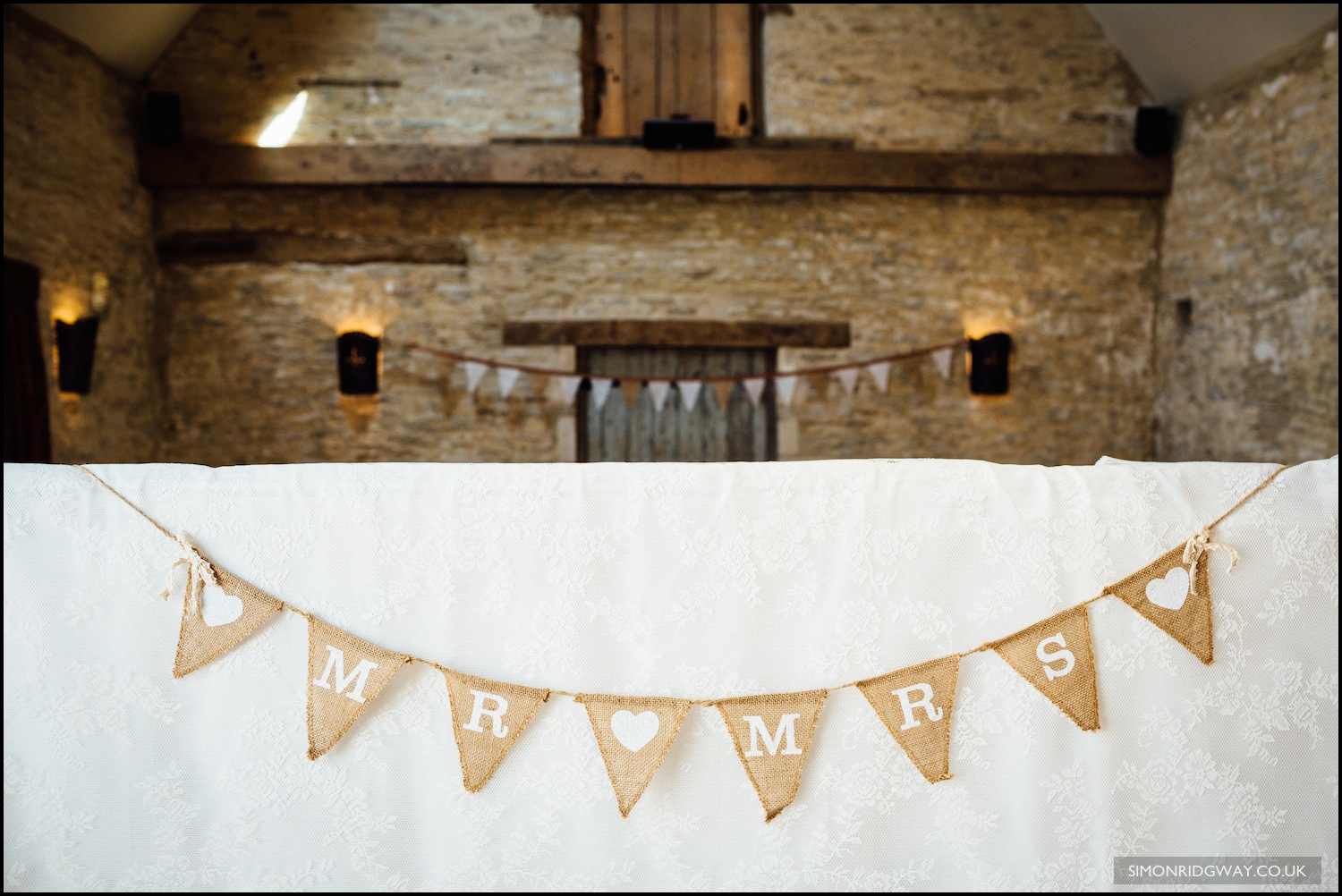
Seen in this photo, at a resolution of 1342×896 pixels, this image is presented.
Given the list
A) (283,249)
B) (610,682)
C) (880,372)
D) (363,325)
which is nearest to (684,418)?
(880,372)

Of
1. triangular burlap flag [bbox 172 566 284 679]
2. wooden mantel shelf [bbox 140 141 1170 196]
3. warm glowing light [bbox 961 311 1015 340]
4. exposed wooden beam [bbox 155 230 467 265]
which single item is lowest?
triangular burlap flag [bbox 172 566 284 679]

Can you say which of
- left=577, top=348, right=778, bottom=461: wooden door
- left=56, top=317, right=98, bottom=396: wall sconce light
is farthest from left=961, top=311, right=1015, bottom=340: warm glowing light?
left=56, top=317, right=98, bottom=396: wall sconce light

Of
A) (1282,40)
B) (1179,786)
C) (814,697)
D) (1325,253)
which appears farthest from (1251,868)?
(1282,40)

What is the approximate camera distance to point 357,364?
5.19 metres

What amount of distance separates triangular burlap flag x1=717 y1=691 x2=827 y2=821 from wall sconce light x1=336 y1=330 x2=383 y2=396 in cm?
443

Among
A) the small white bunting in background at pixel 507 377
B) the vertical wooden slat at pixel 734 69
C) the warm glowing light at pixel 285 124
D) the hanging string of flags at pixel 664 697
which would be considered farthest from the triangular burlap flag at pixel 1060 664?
the warm glowing light at pixel 285 124

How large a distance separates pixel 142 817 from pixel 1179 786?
65.0 inches

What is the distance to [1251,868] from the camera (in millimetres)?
1369

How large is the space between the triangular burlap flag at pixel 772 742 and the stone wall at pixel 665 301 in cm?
414

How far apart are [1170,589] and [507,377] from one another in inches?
172

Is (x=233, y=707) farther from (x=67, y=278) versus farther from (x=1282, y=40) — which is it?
(x=1282, y=40)

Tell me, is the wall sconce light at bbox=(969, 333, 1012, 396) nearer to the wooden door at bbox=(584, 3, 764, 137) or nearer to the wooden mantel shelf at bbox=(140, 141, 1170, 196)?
the wooden mantel shelf at bbox=(140, 141, 1170, 196)

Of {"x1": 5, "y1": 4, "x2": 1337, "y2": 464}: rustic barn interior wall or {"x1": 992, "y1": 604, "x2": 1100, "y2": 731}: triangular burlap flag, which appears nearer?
{"x1": 992, "y1": 604, "x2": 1100, "y2": 731}: triangular burlap flag

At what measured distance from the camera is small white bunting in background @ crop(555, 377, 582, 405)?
208 inches
